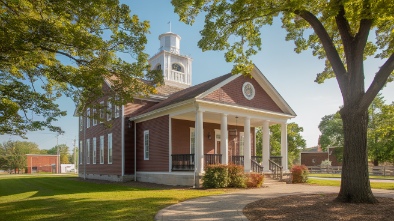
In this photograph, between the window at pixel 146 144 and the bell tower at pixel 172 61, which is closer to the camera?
the window at pixel 146 144

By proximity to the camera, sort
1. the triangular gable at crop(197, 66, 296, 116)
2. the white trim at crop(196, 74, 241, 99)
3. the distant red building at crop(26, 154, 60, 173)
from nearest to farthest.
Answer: the white trim at crop(196, 74, 241, 99)
the triangular gable at crop(197, 66, 296, 116)
the distant red building at crop(26, 154, 60, 173)

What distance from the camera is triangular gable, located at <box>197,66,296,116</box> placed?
16750 mm

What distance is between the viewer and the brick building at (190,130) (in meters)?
16.4

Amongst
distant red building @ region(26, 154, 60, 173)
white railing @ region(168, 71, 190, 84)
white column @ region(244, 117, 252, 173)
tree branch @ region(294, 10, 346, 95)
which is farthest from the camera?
distant red building @ region(26, 154, 60, 173)

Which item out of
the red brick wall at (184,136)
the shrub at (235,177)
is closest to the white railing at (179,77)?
the red brick wall at (184,136)

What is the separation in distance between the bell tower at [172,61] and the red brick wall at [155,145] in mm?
12508

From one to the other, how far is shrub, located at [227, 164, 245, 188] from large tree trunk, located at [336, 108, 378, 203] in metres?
6.16

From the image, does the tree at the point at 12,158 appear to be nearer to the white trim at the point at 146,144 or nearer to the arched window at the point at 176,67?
the arched window at the point at 176,67

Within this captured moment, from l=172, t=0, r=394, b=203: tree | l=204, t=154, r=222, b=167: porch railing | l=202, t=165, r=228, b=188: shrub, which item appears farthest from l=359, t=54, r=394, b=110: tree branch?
l=204, t=154, r=222, b=167: porch railing

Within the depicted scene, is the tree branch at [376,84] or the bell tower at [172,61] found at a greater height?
the bell tower at [172,61]

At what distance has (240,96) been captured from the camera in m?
18.0

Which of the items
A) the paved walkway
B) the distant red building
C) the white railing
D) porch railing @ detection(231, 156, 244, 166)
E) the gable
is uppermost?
the white railing

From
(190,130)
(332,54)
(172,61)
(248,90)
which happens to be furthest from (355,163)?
(172,61)

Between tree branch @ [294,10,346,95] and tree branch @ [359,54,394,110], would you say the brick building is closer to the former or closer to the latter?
tree branch @ [294,10,346,95]
